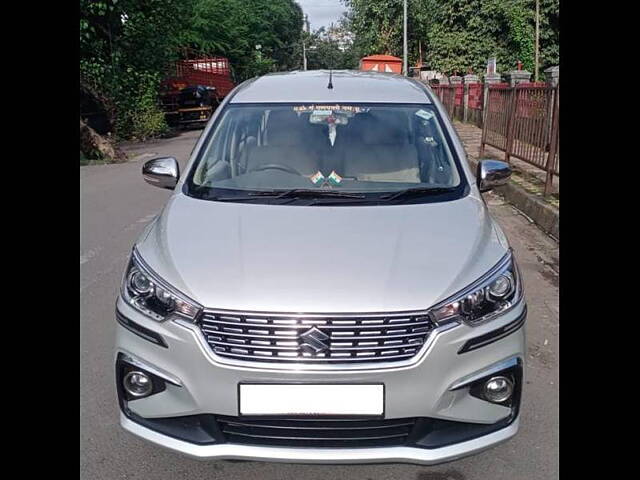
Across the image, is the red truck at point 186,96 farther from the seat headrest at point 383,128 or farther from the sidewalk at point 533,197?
the seat headrest at point 383,128

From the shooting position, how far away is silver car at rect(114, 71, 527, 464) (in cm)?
247

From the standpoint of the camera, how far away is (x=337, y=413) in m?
2.47

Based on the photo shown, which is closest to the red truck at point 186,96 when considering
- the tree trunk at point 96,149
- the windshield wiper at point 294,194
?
the tree trunk at point 96,149

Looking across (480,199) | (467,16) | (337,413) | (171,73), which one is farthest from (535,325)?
(467,16)

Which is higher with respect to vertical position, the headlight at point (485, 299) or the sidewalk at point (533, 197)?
the headlight at point (485, 299)

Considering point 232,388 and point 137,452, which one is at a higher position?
point 232,388

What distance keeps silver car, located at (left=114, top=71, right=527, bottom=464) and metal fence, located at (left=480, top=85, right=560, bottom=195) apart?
19.6ft

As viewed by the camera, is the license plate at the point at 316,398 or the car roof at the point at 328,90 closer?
the license plate at the point at 316,398

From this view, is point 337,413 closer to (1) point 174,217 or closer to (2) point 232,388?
(2) point 232,388

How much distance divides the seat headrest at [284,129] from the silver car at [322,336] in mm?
781

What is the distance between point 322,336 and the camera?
8.10 ft

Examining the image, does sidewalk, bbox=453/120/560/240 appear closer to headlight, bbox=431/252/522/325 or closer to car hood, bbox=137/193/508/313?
car hood, bbox=137/193/508/313

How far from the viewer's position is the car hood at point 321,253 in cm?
253
